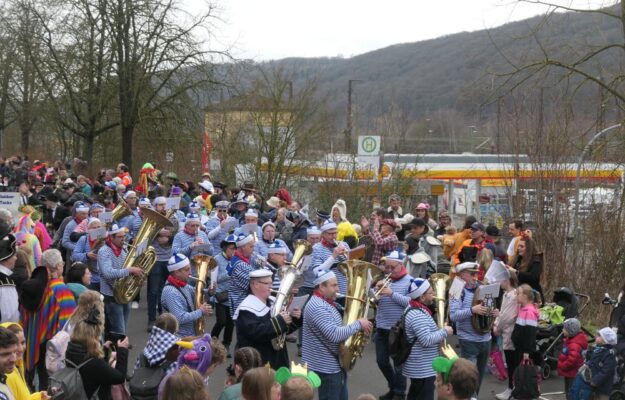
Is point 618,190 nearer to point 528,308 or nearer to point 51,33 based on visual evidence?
point 528,308

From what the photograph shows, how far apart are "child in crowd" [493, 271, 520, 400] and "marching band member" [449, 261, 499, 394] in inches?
25.9

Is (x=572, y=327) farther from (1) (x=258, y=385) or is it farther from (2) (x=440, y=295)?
(1) (x=258, y=385)

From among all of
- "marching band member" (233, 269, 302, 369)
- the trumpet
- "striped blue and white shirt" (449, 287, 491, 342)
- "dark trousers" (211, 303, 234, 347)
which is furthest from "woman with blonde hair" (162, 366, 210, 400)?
"dark trousers" (211, 303, 234, 347)

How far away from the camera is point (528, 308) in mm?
9695

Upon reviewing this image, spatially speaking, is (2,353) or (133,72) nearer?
(2,353)

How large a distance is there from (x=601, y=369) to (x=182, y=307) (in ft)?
14.5

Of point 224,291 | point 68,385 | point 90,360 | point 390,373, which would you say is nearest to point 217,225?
point 224,291

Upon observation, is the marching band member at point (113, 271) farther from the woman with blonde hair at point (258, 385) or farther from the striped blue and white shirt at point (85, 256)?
the woman with blonde hair at point (258, 385)

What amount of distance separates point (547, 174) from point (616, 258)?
2.15 metres

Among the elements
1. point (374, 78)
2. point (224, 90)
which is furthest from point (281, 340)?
point (374, 78)

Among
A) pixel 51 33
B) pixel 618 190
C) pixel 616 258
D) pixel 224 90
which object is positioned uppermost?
pixel 51 33

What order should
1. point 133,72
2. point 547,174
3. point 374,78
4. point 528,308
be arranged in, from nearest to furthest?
point 528,308 → point 547,174 → point 133,72 → point 374,78

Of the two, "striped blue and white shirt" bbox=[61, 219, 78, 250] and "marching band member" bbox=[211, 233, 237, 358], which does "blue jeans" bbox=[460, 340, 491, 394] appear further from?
"striped blue and white shirt" bbox=[61, 219, 78, 250]

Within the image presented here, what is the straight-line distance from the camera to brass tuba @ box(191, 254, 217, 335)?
877 cm
